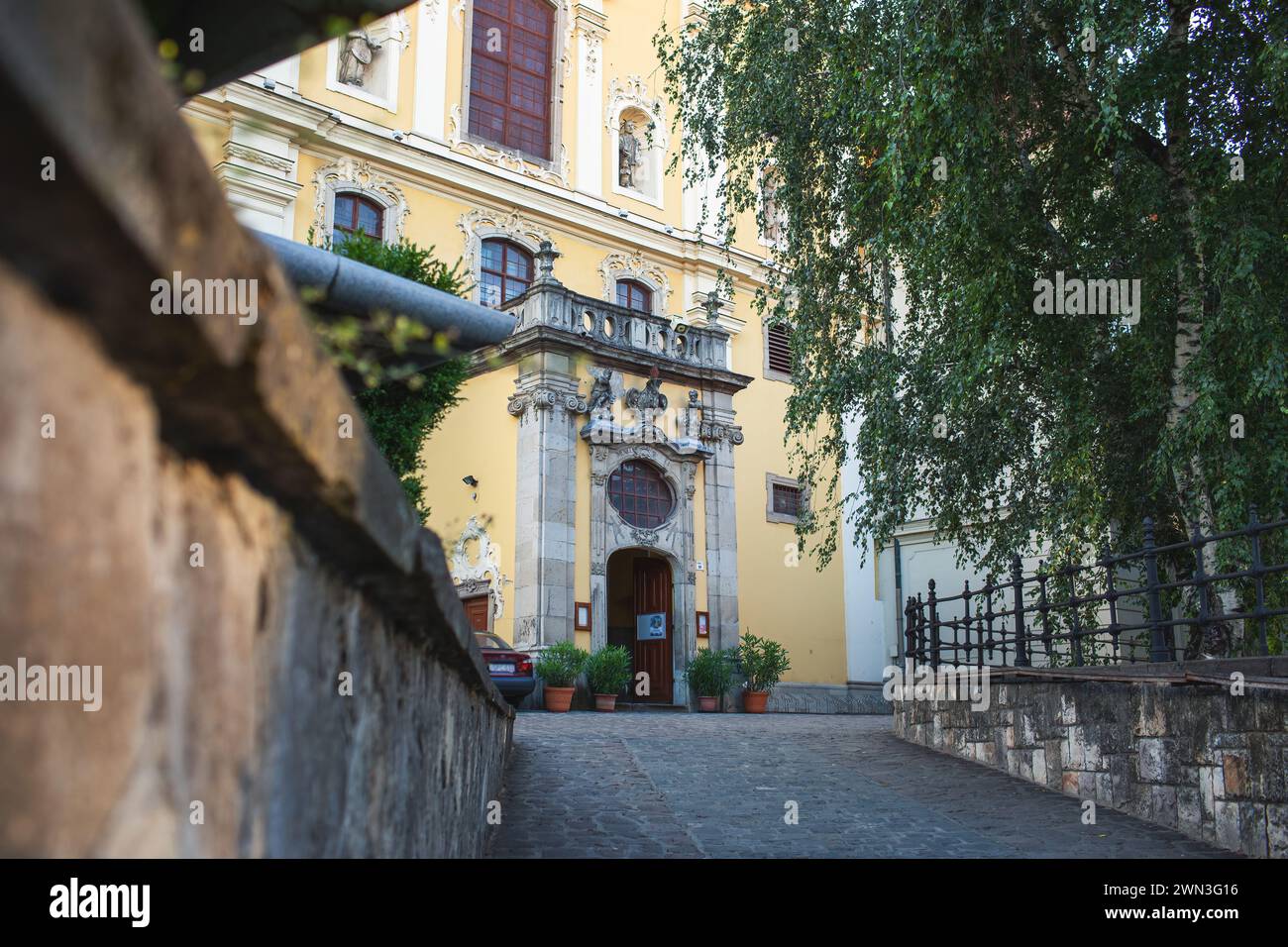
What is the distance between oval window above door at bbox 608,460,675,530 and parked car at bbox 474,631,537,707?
529 centimetres

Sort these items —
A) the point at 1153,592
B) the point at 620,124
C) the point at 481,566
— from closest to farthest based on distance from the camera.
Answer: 1. the point at 1153,592
2. the point at 481,566
3. the point at 620,124

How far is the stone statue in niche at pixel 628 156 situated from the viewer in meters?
27.7

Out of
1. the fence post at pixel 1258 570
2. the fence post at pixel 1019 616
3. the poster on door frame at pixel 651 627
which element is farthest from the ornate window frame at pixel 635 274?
the fence post at pixel 1258 570

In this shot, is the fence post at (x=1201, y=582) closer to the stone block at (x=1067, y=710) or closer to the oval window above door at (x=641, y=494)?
the stone block at (x=1067, y=710)

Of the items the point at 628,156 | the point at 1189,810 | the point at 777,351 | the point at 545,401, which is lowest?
the point at 1189,810

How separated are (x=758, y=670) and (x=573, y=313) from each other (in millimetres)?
7945

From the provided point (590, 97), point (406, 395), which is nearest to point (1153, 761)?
point (406, 395)

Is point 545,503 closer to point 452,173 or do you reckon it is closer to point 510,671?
point 510,671

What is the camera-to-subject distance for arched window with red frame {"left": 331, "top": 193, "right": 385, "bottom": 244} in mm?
22625

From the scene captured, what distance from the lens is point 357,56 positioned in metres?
23.6
